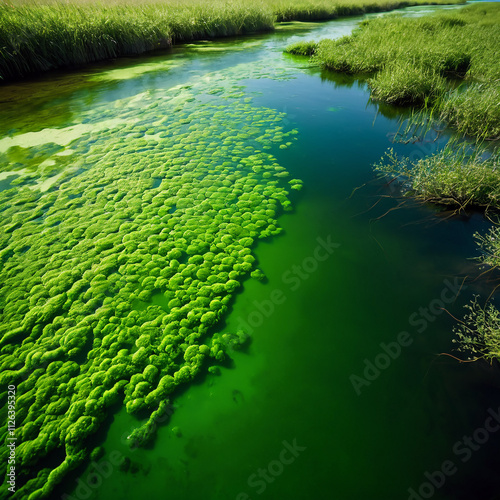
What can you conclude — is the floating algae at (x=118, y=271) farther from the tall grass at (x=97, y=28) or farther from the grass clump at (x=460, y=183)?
the tall grass at (x=97, y=28)

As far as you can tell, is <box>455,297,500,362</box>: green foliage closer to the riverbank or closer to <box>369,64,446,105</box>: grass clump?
the riverbank

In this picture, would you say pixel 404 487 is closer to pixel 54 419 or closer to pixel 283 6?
pixel 54 419

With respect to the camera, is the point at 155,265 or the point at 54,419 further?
the point at 155,265

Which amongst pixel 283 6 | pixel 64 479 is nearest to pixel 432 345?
pixel 64 479

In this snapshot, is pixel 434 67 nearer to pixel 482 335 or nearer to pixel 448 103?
pixel 448 103

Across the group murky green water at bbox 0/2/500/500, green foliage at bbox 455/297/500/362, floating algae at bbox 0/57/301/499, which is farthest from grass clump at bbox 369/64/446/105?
green foliage at bbox 455/297/500/362

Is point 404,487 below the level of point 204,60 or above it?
below

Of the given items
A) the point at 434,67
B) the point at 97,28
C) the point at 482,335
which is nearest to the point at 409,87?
the point at 434,67
